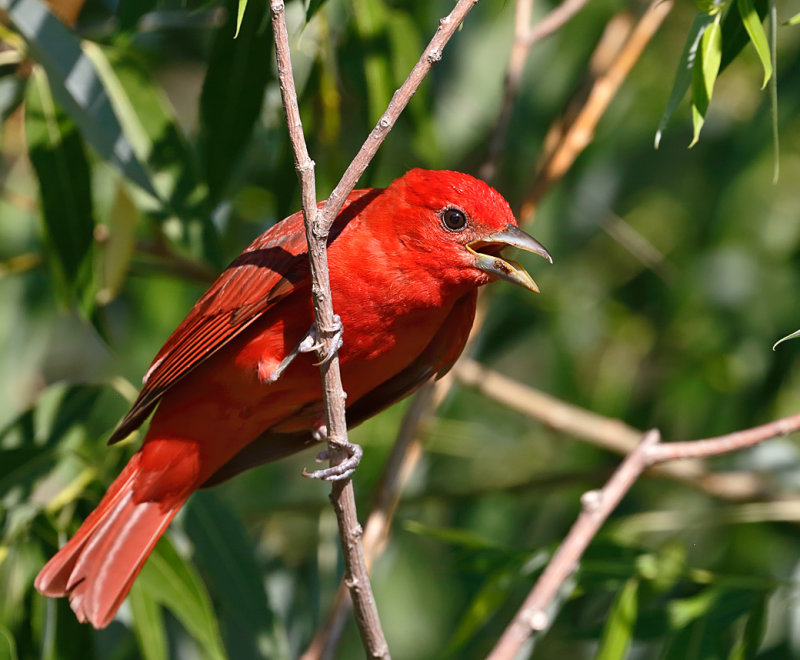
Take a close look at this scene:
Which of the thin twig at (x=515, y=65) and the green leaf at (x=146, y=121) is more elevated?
the thin twig at (x=515, y=65)

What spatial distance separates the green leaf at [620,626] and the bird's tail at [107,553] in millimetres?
→ 1520

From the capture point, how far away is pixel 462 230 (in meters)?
3.50

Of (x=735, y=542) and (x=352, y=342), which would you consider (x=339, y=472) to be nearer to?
(x=352, y=342)

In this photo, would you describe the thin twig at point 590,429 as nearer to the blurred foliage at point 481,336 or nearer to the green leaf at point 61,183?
the blurred foliage at point 481,336

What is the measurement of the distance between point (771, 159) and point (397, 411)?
7.77ft

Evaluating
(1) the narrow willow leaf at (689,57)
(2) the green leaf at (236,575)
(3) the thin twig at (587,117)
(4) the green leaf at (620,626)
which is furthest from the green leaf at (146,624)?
(1) the narrow willow leaf at (689,57)

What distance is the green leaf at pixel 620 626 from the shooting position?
3.48 meters

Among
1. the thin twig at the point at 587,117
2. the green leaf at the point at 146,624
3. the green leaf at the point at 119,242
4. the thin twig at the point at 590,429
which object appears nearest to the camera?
the green leaf at the point at 146,624

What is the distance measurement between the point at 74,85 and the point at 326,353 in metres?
1.34

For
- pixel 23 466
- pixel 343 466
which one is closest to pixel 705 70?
pixel 343 466

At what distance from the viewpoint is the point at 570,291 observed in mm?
6148

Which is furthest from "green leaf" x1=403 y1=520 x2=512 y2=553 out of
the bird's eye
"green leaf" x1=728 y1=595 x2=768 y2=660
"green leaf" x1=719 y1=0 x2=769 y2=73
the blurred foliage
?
"green leaf" x1=719 y1=0 x2=769 y2=73

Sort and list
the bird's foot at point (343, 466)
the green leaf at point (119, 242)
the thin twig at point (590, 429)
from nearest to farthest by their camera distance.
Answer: the bird's foot at point (343, 466) < the green leaf at point (119, 242) < the thin twig at point (590, 429)

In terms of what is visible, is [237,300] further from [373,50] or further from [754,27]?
[754,27]
